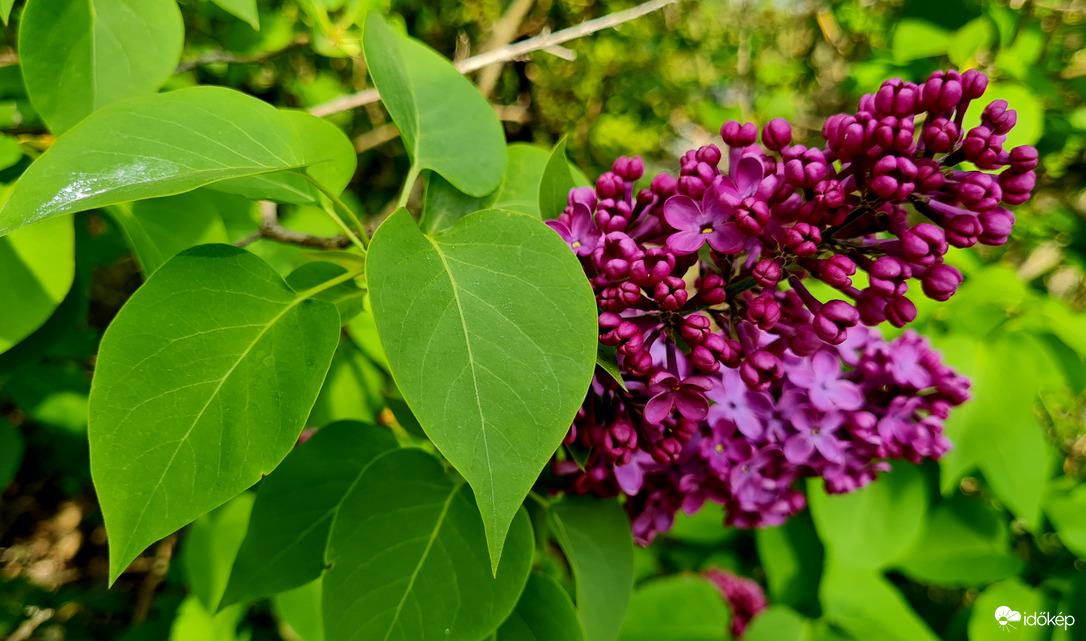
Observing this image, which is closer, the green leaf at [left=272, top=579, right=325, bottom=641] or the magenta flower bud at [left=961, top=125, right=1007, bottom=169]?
the magenta flower bud at [left=961, top=125, right=1007, bottom=169]

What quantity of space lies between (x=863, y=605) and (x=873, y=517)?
20 cm

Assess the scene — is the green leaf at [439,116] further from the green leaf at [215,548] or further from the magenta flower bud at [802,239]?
the green leaf at [215,548]

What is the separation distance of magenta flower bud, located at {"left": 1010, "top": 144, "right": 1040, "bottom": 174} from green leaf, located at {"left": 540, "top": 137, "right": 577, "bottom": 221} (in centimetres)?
41

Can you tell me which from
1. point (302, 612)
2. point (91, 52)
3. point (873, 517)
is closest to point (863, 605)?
point (873, 517)

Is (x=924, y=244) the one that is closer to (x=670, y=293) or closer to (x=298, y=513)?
(x=670, y=293)

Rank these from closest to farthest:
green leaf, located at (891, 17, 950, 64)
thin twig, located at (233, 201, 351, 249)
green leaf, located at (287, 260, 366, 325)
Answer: green leaf, located at (287, 260, 366, 325) < thin twig, located at (233, 201, 351, 249) < green leaf, located at (891, 17, 950, 64)

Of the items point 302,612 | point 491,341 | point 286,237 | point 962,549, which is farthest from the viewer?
point 962,549

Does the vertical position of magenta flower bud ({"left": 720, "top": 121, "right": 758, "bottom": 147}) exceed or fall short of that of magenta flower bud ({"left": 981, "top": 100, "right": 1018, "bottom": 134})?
it falls short

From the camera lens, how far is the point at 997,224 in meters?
0.59

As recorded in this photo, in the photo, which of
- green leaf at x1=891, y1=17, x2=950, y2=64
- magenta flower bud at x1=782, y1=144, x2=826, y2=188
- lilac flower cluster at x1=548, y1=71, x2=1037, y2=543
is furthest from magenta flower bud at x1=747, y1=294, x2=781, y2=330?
green leaf at x1=891, y1=17, x2=950, y2=64

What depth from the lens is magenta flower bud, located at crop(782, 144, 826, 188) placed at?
1.92 feet

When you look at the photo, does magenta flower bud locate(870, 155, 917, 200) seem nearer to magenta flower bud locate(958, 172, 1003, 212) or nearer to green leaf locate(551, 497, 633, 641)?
magenta flower bud locate(958, 172, 1003, 212)

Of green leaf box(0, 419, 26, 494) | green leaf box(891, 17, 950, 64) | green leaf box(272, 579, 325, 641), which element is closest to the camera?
green leaf box(272, 579, 325, 641)

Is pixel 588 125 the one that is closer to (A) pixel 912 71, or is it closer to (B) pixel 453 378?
(A) pixel 912 71
